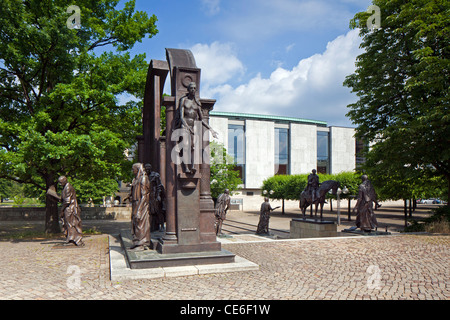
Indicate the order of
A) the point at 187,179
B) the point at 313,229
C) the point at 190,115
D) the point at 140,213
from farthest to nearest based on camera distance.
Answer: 1. the point at 313,229
2. the point at 140,213
3. the point at 190,115
4. the point at 187,179

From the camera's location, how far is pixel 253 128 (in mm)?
50812

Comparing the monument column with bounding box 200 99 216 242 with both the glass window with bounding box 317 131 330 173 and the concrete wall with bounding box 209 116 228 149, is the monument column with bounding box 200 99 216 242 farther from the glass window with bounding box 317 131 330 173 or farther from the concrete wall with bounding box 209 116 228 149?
the glass window with bounding box 317 131 330 173

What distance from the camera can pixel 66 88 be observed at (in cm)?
1212

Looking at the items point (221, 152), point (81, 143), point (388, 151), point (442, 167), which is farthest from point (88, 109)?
point (221, 152)

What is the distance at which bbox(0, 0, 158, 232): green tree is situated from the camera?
11.5 meters

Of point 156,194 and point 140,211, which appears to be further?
point 156,194

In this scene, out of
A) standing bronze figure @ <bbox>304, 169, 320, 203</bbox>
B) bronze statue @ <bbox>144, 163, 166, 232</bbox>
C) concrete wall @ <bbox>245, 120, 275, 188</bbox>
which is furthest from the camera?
concrete wall @ <bbox>245, 120, 275, 188</bbox>

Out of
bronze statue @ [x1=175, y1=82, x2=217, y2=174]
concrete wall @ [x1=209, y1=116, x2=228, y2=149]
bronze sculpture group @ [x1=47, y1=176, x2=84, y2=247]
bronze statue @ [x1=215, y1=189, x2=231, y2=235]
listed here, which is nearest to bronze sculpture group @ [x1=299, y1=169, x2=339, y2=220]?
bronze statue @ [x1=215, y1=189, x2=231, y2=235]

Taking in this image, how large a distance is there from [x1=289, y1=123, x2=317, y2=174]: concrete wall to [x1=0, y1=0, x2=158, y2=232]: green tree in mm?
40508

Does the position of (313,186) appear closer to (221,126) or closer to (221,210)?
(221,210)

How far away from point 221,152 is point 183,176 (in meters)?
30.0

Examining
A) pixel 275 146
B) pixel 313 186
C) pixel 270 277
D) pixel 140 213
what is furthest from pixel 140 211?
pixel 275 146

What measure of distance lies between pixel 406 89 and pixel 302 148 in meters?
38.8

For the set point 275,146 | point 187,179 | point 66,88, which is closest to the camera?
point 187,179
